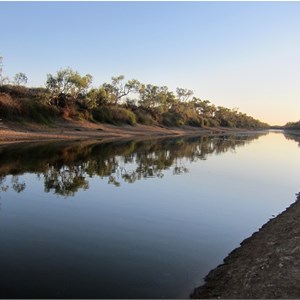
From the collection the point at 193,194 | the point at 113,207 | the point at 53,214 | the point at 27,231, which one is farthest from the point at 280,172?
the point at 27,231

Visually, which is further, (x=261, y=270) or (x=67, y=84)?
(x=67, y=84)

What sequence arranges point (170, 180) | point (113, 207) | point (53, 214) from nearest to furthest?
point (53, 214) < point (113, 207) < point (170, 180)

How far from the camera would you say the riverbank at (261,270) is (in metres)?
7.21

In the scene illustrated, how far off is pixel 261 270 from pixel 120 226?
501 centimetres

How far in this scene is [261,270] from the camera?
27.5 feet

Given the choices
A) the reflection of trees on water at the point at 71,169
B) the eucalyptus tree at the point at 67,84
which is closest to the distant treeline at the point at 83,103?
the eucalyptus tree at the point at 67,84

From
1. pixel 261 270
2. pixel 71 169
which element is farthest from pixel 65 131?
pixel 261 270

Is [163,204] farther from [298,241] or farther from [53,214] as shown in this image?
[298,241]

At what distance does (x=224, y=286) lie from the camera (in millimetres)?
7766

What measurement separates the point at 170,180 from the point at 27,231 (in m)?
12.4

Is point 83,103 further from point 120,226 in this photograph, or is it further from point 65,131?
point 120,226

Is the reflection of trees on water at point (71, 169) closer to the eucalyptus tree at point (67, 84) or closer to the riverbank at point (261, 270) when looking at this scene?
the riverbank at point (261, 270)

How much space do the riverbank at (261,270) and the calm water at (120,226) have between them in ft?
1.41

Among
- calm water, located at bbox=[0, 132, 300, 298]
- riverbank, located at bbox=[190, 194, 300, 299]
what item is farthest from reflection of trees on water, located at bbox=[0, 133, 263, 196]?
riverbank, located at bbox=[190, 194, 300, 299]
